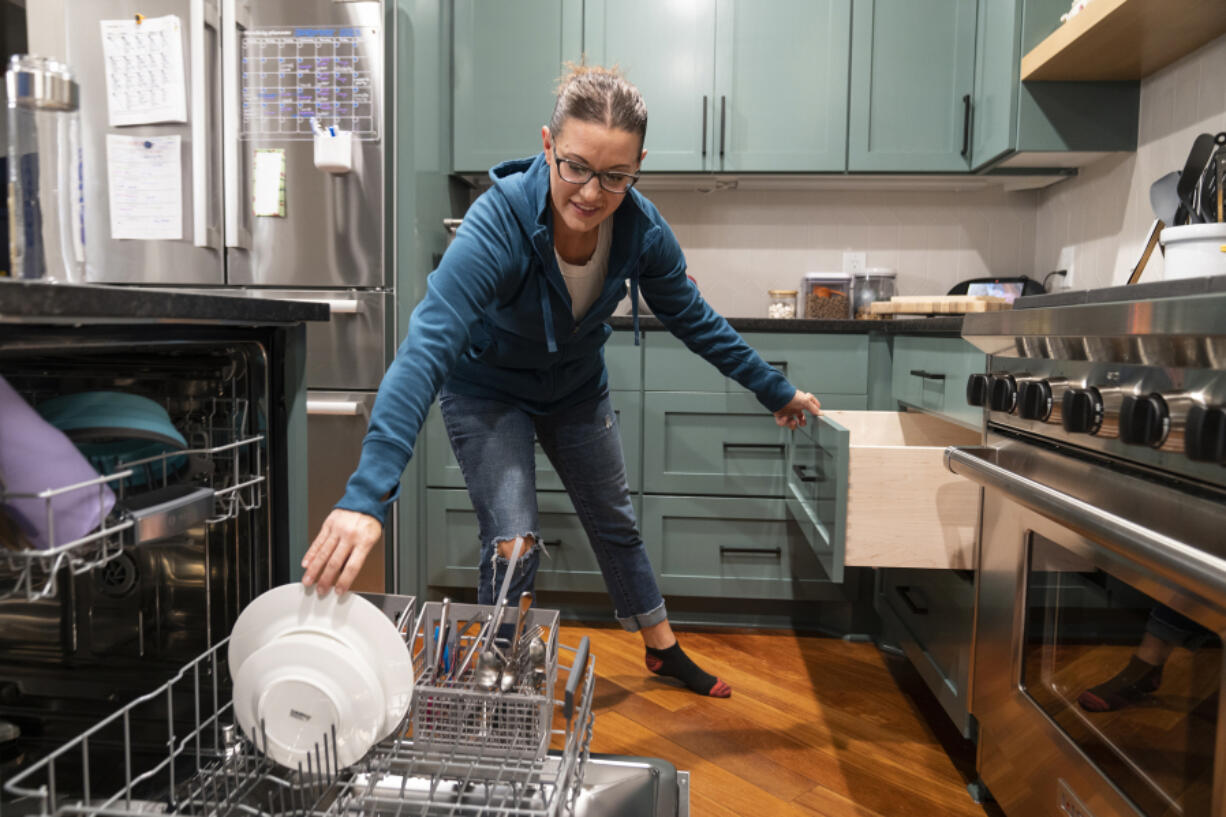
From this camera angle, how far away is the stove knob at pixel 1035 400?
118 cm

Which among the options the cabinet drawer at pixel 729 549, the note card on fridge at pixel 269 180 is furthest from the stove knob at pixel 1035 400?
the note card on fridge at pixel 269 180

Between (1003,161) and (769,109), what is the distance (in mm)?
699

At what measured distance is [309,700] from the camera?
0.78 meters

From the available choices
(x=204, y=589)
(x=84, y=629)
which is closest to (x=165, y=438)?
(x=204, y=589)

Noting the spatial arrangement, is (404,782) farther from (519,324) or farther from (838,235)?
(838,235)

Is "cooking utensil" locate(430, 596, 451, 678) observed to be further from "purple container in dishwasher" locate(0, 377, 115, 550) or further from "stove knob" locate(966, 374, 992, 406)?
"stove knob" locate(966, 374, 992, 406)

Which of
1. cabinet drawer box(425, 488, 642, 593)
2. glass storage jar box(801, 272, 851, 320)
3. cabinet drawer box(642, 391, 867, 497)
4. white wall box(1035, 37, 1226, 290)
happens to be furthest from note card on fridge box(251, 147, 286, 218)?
white wall box(1035, 37, 1226, 290)

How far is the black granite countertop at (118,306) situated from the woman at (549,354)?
19cm

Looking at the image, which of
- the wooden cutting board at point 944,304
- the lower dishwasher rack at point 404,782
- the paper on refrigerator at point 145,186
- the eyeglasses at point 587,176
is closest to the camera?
the lower dishwasher rack at point 404,782

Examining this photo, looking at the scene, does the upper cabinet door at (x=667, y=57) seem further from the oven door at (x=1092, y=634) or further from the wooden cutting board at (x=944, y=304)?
the oven door at (x=1092, y=634)

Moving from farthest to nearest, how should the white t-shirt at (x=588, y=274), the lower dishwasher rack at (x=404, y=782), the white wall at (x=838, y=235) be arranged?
the white wall at (x=838, y=235) < the white t-shirt at (x=588, y=274) < the lower dishwasher rack at (x=404, y=782)

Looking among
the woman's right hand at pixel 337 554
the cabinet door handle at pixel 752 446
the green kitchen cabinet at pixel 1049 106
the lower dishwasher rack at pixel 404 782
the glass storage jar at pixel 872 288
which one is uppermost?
the green kitchen cabinet at pixel 1049 106

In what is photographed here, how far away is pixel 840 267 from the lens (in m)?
2.98

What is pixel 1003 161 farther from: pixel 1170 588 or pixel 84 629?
pixel 84 629
